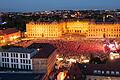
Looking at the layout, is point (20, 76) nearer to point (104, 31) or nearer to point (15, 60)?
point (15, 60)

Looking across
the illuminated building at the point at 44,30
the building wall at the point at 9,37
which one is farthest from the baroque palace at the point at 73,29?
the building wall at the point at 9,37

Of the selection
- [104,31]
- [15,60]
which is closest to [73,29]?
[104,31]

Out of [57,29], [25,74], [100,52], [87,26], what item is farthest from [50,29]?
[25,74]

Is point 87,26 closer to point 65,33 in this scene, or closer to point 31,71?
point 65,33

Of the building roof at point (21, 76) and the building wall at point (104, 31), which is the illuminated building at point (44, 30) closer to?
the building wall at point (104, 31)

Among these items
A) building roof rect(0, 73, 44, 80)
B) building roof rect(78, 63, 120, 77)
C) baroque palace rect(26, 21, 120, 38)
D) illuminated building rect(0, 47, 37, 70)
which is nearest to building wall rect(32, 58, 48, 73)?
illuminated building rect(0, 47, 37, 70)

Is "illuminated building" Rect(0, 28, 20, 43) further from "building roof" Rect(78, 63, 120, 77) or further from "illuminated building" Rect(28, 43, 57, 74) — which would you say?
"building roof" Rect(78, 63, 120, 77)
